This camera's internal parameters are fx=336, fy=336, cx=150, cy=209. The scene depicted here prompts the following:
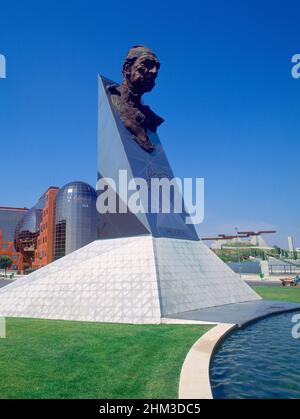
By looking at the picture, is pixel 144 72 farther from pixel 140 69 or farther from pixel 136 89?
pixel 136 89

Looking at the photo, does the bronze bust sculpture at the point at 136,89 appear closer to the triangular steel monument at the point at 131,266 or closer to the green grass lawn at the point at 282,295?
the triangular steel monument at the point at 131,266

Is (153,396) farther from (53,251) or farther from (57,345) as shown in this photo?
(53,251)

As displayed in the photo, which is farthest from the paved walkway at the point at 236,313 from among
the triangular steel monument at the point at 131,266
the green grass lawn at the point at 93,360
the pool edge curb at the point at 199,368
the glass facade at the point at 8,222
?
the glass facade at the point at 8,222

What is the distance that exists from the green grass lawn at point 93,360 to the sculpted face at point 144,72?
18.0 meters

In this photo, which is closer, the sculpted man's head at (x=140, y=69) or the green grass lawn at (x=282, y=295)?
the green grass lawn at (x=282, y=295)

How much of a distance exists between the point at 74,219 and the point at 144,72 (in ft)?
171

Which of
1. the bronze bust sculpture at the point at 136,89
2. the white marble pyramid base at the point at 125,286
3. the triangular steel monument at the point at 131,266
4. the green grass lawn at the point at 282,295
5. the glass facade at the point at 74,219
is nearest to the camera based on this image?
the white marble pyramid base at the point at 125,286

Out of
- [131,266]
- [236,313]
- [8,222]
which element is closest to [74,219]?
[131,266]

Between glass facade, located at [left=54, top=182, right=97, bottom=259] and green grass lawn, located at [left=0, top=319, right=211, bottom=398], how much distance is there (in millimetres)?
59093

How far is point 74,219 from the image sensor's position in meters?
72.9

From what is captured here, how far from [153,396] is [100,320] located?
33.0 feet

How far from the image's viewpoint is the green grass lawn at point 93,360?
23.0 feet

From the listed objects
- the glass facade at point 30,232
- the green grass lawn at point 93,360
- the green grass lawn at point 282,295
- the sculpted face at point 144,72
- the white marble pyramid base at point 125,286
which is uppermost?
the sculpted face at point 144,72

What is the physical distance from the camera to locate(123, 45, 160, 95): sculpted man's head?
81.5 ft
